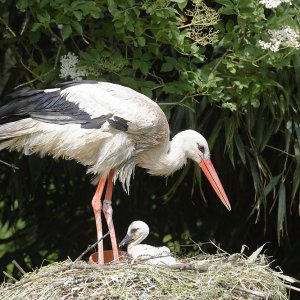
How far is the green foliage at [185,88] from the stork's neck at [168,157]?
303 mm

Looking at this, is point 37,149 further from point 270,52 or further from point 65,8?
point 270,52

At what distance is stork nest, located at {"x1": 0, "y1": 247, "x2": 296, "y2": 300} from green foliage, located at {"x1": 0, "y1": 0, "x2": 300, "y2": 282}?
1161 millimetres

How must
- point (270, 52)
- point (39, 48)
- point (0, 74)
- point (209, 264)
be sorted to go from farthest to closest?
point (0, 74) < point (39, 48) < point (270, 52) < point (209, 264)

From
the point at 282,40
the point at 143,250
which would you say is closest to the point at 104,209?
the point at 143,250

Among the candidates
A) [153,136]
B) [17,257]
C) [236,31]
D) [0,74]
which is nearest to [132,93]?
[153,136]

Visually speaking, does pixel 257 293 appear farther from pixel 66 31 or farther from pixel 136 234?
pixel 66 31

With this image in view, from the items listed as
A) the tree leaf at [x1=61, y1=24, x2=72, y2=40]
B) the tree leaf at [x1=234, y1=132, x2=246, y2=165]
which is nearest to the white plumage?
the tree leaf at [x1=234, y1=132, x2=246, y2=165]

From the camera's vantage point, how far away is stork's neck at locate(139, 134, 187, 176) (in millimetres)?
6520

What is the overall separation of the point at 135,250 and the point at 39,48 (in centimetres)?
152

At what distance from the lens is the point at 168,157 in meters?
6.54

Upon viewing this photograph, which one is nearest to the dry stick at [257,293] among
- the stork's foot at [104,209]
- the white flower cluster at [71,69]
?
the stork's foot at [104,209]

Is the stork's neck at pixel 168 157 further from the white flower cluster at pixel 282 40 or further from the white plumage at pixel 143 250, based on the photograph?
the white flower cluster at pixel 282 40

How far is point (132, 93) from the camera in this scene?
6.24m

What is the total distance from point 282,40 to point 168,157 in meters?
0.91
